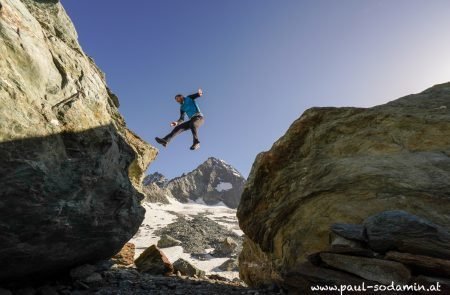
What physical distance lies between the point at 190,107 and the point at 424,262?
16.6m

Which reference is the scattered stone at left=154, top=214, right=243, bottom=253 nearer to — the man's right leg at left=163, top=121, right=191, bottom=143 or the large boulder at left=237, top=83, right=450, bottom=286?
the man's right leg at left=163, top=121, right=191, bottom=143

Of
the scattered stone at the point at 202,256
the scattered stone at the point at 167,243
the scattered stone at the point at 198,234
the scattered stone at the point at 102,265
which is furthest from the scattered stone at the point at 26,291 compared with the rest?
the scattered stone at the point at 167,243

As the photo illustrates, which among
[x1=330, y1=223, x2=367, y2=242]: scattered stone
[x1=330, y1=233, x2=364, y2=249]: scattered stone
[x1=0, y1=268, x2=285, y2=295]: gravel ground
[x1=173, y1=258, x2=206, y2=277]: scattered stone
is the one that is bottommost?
[x1=173, y1=258, x2=206, y2=277]: scattered stone

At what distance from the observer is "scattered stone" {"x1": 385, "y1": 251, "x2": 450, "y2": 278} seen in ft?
23.3

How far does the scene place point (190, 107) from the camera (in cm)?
2158

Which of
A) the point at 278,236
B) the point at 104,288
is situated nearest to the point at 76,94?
the point at 104,288

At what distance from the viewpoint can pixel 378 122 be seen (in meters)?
12.8

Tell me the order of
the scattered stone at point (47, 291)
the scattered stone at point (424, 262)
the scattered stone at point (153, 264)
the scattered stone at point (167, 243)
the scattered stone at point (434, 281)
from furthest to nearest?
the scattered stone at point (167, 243) → the scattered stone at point (153, 264) → the scattered stone at point (47, 291) → the scattered stone at point (424, 262) → the scattered stone at point (434, 281)

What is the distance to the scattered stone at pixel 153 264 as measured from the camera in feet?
61.9

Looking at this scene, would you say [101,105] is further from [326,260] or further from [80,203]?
[326,260]

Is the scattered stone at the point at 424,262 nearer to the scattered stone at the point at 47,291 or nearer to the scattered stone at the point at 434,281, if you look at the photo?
the scattered stone at the point at 434,281

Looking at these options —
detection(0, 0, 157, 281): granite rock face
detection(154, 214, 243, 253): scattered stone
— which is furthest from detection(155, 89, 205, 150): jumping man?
detection(154, 214, 243, 253): scattered stone

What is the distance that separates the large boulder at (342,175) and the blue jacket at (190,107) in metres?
7.55

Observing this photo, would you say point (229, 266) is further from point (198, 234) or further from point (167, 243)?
point (198, 234)
